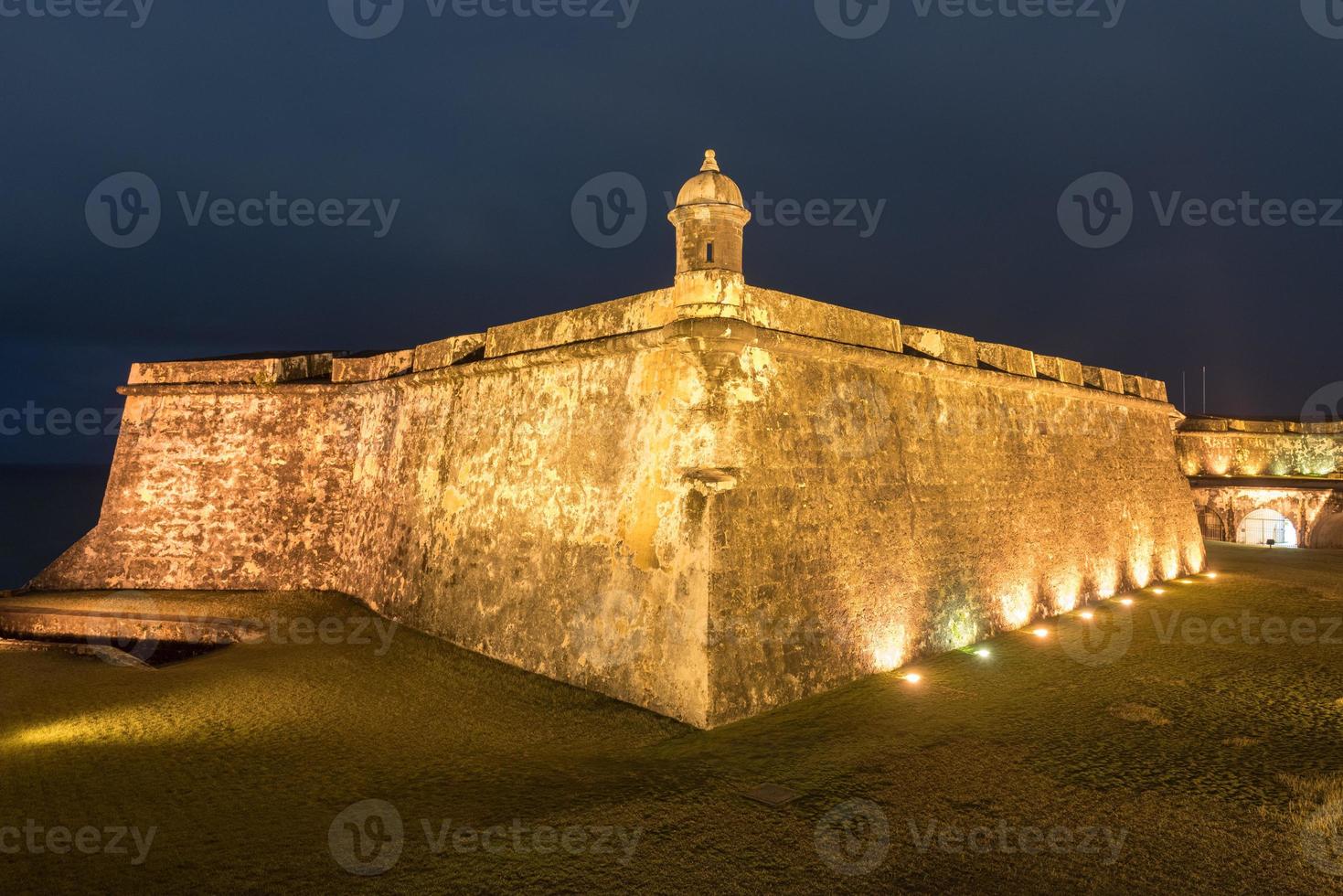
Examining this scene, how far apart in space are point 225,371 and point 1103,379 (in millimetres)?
16912

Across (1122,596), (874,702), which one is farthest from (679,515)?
(1122,596)

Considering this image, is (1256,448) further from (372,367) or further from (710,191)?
(372,367)

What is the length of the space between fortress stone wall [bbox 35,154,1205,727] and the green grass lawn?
73cm

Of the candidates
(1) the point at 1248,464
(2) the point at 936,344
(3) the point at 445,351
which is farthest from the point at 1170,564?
(3) the point at 445,351

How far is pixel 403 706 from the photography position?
7551 mm

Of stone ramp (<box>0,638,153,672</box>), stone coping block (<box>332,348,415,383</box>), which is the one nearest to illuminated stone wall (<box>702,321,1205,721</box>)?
stone coping block (<box>332,348,415,383</box>)

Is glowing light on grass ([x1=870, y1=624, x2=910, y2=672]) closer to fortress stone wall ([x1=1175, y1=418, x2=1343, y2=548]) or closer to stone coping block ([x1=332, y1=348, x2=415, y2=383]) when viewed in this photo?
stone coping block ([x1=332, y1=348, x2=415, y2=383])

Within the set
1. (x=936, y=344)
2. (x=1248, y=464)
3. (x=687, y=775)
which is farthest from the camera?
(x=1248, y=464)

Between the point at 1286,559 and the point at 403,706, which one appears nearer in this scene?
the point at 403,706

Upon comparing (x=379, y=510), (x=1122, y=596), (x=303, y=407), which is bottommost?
(x=1122, y=596)

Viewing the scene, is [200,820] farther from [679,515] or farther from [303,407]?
[303,407]

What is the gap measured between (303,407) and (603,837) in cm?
1102

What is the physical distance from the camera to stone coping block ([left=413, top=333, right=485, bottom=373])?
1066cm

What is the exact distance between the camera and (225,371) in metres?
13.4
